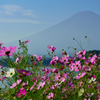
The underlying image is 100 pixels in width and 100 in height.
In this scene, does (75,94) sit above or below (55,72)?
below

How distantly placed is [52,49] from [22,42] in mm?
549

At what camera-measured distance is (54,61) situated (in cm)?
220

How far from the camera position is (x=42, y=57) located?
8.20ft

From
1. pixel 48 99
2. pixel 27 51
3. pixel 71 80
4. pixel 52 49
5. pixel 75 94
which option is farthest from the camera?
pixel 27 51

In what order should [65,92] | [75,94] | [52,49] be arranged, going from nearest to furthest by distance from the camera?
[75,94], [65,92], [52,49]

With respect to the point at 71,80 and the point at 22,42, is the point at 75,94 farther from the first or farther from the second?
the point at 22,42

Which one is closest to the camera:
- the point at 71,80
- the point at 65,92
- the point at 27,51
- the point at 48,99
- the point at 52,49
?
the point at 48,99

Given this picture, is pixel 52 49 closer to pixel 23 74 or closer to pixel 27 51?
pixel 27 51

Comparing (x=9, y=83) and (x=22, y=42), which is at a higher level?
(x=22, y=42)

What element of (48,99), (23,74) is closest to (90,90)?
(48,99)

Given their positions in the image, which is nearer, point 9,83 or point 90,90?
point 90,90

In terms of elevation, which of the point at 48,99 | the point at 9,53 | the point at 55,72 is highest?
the point at 9,53

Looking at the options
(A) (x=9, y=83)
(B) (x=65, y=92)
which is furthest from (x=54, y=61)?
(A) (x=9, y=83)

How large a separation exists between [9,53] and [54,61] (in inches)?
37.1
